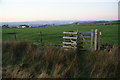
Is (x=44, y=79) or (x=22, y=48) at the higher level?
(x=22, y=48)

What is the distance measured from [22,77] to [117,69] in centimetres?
289

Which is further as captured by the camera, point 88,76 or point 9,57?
point 9,57

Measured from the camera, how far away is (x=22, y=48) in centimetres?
797

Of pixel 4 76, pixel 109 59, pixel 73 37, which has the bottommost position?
pixel 4 76

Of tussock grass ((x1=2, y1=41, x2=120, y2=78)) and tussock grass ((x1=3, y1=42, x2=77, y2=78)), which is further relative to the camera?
tussock grass ((x1=3, y1=42, x2=77, y2=78))

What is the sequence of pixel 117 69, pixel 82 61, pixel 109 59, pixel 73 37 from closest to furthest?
1. pixel 117 69
2. pixel 109 59
3. pixel 82 61
4. pixel 73 37

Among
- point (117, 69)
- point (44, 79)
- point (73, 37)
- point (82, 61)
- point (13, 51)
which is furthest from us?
point (73, 37)

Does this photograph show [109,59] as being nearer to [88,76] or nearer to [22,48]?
[88,76]

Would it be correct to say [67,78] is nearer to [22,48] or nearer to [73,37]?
[22,48]

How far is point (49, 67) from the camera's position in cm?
563

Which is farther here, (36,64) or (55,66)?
(36,64)

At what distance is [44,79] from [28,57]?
7.35 feet

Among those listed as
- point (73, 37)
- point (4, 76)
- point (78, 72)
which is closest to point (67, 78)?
point (78, 72)

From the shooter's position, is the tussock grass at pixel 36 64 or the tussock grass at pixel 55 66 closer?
the tussock grass at pixel 55 66
